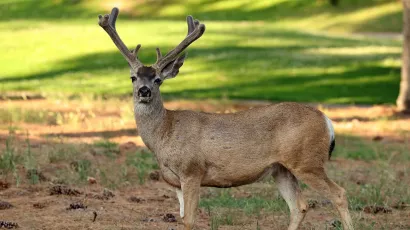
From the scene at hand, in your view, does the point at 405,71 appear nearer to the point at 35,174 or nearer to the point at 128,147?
the point at 128,147

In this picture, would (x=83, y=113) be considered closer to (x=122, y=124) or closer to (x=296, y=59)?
(x=122, y=124)

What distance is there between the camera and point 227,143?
28.9ft

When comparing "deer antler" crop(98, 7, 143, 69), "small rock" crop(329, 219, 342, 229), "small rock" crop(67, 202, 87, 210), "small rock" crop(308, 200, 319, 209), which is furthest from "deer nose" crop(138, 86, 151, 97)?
"small rock" crop(308, 200, 319, 209)

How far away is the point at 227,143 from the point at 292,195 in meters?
0.95

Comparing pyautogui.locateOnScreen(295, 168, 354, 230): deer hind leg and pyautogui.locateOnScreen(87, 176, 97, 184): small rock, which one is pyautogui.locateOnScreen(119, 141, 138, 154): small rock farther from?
pyautogui.locateOnScreen(295, 168, 354, 230): deer hind leg

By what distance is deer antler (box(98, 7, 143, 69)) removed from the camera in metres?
8.90

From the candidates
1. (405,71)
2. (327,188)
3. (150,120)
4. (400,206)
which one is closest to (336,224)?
(327,188)

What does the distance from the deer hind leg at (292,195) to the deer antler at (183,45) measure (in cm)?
151

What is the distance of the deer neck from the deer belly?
0.60 m

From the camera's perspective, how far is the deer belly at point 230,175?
8695 millimetres

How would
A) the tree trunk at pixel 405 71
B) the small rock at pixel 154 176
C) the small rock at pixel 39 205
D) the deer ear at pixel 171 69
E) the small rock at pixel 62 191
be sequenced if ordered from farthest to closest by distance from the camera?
the tree trunk at pixel 405 71 → the small rock at pixel 154 176 → the small rock at pixel 62 191 → the small rock at pixel 39 205 → the deer ear at pixel 171 69

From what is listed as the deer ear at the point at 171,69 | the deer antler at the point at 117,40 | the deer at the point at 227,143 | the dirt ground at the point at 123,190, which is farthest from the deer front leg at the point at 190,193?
the deer antler at the point at 117,40

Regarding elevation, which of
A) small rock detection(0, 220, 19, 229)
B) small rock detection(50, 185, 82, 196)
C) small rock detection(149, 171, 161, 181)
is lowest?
small rock detection(149, 171, 161, 181)

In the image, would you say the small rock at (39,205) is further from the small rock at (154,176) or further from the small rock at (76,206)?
the small rock at (154,176)
